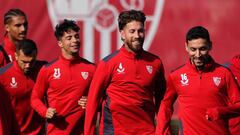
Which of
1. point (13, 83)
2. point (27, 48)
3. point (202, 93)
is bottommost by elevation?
point (13, 83)

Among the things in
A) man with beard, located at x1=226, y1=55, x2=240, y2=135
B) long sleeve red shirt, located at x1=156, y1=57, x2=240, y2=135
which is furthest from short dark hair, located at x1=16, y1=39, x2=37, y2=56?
man with beard, located at x1=226, y1=55, x2=240, y2=135

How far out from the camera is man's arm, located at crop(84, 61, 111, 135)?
9414 millimetres

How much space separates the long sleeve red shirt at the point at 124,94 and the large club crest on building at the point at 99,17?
13.6ft

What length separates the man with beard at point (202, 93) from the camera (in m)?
8.95

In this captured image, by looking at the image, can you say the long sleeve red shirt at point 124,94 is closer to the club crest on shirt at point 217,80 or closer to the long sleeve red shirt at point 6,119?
the club crest on shirt at point 217,80

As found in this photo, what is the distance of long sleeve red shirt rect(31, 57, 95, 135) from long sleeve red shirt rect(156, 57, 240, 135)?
1144 millimetres

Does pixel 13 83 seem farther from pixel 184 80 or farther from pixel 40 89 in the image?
pixel 184 80

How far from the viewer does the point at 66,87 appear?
32.7 feet

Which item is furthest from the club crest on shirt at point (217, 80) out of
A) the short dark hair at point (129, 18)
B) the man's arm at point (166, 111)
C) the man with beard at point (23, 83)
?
the man with beard at point (23, 83)

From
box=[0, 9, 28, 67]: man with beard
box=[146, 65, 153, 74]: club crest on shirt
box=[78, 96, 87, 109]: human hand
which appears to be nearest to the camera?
box=[146, 65, 153, 74]: club crest on shirt

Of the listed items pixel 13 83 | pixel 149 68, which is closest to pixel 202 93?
pixel 149 68

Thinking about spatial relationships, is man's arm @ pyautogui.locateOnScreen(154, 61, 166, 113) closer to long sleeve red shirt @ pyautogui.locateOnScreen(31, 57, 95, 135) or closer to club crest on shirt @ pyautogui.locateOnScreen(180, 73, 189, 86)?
club crest on shirt @ pyautogui.locateOnScreen(180, 73, 189, 86)

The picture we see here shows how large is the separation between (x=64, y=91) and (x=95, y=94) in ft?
2.17

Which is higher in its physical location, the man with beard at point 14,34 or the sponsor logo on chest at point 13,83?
the man with beard at point 14,34
